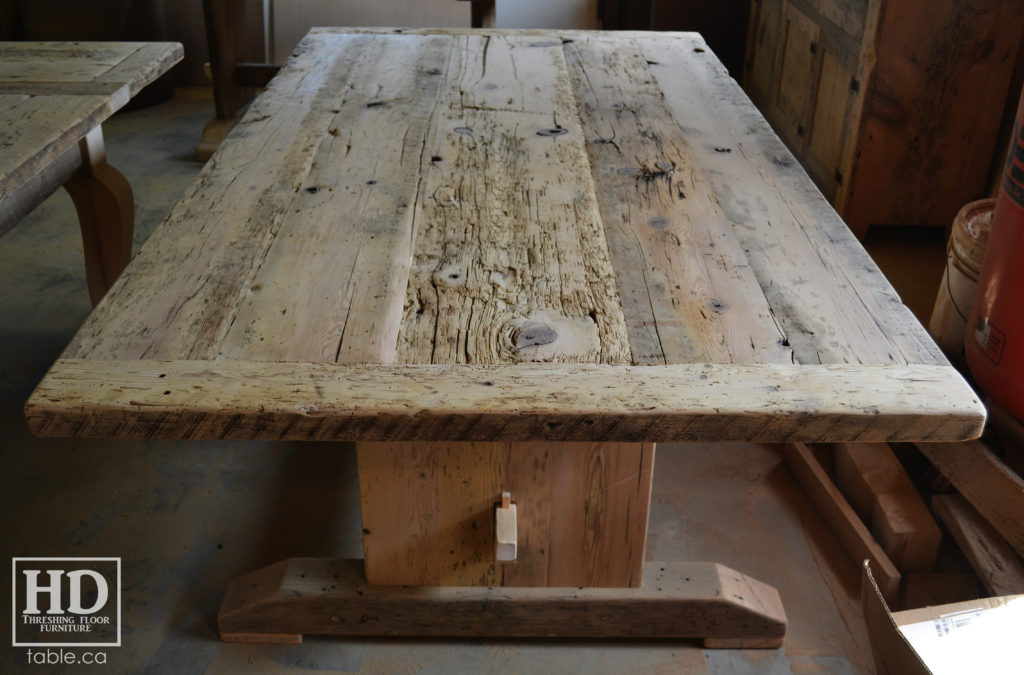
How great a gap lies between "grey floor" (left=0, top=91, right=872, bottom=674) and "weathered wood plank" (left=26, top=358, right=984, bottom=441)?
663mm

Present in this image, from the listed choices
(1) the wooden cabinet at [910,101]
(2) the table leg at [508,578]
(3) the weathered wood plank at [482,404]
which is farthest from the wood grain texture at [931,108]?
(3) the weathered wood plank at [482,404]

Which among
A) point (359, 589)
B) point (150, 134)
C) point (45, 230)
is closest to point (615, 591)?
point (359, 589)

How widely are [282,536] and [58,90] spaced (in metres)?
0.98

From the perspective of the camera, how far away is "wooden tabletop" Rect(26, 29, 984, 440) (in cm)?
97

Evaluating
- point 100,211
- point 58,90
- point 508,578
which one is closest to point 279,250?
point 508,578

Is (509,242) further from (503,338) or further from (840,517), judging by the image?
(840,517)

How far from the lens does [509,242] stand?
4.24ft

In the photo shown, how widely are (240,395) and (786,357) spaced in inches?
24.1

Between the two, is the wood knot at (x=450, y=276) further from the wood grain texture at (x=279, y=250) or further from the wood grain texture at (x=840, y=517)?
the wood grain texture at (x=840, y=517)

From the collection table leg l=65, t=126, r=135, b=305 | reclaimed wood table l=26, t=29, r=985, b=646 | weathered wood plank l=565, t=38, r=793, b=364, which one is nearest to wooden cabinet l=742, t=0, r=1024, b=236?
reclaimed wood table l=26, t=29, r=985, b=646

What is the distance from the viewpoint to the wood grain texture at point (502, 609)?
1.48m

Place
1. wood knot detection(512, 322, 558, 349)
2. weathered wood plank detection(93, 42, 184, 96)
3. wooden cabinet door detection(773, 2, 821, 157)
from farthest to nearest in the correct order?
wooden cabinet door detection(773, 2, 821, 157), weathered wood plank detection(93, 42, 184, 96), wood knot detection(512, 322, 558, 349)

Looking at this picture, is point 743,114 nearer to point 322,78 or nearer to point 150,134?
point 322,78

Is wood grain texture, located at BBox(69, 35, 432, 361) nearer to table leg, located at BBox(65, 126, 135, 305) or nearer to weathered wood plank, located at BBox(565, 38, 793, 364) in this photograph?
weathered wood plank, located at BBox(565, 38, 793, 364)
